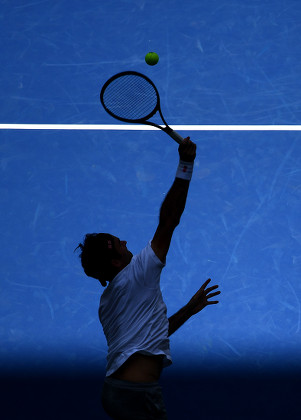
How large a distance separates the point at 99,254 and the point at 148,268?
0.85 feet

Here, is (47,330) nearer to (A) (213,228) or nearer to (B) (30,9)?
(A) (213,228)

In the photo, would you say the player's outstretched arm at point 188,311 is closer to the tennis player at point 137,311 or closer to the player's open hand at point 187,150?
the tennis player at point 137,311

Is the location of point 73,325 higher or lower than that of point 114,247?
higher

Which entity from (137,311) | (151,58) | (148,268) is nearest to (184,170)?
(148,268)

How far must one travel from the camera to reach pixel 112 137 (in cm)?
654

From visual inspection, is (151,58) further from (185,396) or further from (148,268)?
(148,268)

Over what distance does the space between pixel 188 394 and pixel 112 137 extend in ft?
7.25

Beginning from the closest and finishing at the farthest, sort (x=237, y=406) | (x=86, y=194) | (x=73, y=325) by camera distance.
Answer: (x=237, y=406) < (x=73, y=325) < (x=86, y=194)

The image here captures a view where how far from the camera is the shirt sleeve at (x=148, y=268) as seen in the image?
3615 millimetres

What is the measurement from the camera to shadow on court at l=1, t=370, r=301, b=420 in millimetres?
5520

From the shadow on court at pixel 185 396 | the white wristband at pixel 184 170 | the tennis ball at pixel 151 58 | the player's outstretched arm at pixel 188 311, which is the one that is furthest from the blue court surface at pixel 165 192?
the white wristband at pixel 184 170

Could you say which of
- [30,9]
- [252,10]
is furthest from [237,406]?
[30,9]

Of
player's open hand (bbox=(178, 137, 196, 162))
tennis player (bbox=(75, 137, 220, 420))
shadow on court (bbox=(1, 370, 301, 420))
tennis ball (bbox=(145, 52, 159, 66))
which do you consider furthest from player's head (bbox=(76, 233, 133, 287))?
tennis ball (bbox=(145, 52, 159, 66))

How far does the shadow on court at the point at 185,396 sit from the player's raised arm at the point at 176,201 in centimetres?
227
